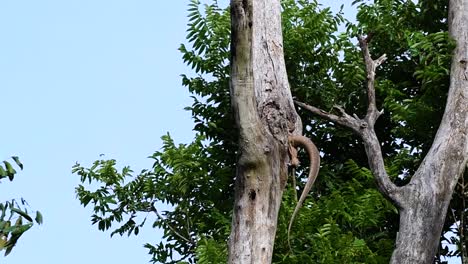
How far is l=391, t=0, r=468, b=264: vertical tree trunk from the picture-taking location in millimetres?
10750

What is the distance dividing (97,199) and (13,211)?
6.97 metres

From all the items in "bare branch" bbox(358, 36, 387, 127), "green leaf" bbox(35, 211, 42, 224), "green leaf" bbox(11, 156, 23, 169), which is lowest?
"green leaf" bbox(35, 211, 42, 224)

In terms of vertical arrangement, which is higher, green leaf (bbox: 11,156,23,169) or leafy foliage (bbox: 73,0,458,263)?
leafy foliage (bbox: 73,0,458,263)

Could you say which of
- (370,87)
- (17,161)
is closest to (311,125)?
(370,87)

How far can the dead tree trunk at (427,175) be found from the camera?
10773 mm

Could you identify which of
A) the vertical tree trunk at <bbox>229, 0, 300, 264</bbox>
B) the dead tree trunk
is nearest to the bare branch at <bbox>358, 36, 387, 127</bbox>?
the dead tree trunk

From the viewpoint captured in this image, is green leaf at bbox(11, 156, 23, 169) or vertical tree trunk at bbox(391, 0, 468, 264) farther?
vertical tree trunk at bbox(391, 0, 468, 264)

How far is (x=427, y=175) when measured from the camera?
11.1 meters

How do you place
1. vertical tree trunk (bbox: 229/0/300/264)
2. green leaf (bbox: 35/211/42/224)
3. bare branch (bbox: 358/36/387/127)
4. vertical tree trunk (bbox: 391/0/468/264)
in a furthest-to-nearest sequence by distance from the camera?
bare branch (bbox: 358/36/387/127) < vertical tree trunk (bbox: 391/0/468/264) < vertical tree trunk (bbox: 229/0/300/264) < green leaf (bbox: 35/211/42/224)

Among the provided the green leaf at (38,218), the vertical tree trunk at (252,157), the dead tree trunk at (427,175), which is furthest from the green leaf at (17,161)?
the dead tree trunk at (427,175)

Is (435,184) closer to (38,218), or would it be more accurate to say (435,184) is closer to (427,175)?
(427,175)

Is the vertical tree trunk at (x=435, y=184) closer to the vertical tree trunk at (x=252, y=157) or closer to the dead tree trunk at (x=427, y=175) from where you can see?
the dead tree trunk at (x=427, y=175)

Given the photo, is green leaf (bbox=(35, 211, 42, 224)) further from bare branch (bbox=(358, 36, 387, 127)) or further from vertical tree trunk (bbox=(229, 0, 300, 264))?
bare branch (bbox=(358, 36, 387, 127))

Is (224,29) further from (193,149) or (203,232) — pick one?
(203,232)
